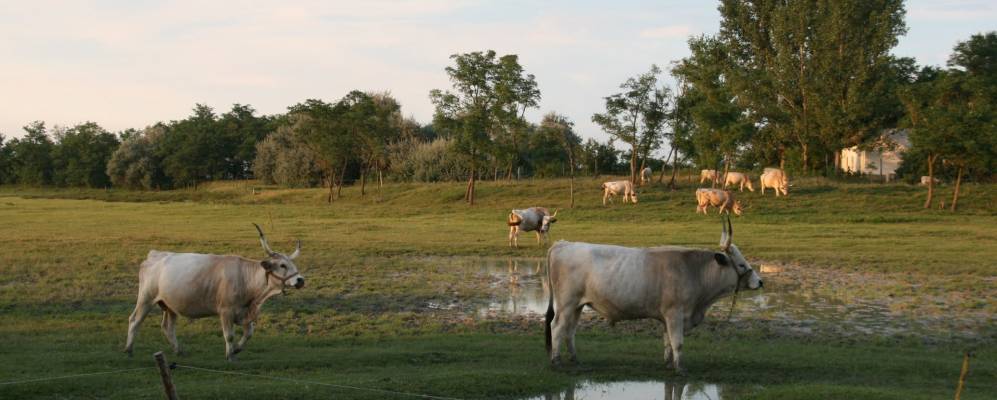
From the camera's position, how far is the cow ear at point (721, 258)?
1088 cm

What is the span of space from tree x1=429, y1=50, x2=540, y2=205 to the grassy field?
12303 millimetres

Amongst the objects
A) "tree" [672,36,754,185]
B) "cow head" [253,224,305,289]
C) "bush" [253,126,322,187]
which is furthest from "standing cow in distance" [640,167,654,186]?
"cow head" [253,224,305,289]

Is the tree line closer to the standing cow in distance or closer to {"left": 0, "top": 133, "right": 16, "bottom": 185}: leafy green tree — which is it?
the standing cow in distance

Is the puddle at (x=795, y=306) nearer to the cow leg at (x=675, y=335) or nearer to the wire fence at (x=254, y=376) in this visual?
the cow leg at (x=675, y=335)

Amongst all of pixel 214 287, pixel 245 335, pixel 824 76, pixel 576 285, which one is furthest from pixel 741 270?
pixel 824 76

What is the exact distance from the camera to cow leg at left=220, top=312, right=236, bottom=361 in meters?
11.1

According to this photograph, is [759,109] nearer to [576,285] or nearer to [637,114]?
[637,114]

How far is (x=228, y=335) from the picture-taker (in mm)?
11234

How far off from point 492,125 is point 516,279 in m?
31.8

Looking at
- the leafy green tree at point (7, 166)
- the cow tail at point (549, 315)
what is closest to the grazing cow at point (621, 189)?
the cow tail at point (549, 315)

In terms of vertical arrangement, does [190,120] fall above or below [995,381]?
above

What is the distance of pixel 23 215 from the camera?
159 ft

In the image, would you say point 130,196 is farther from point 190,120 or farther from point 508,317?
point 508,317

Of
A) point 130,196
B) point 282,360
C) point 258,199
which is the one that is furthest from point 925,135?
point 130,196
